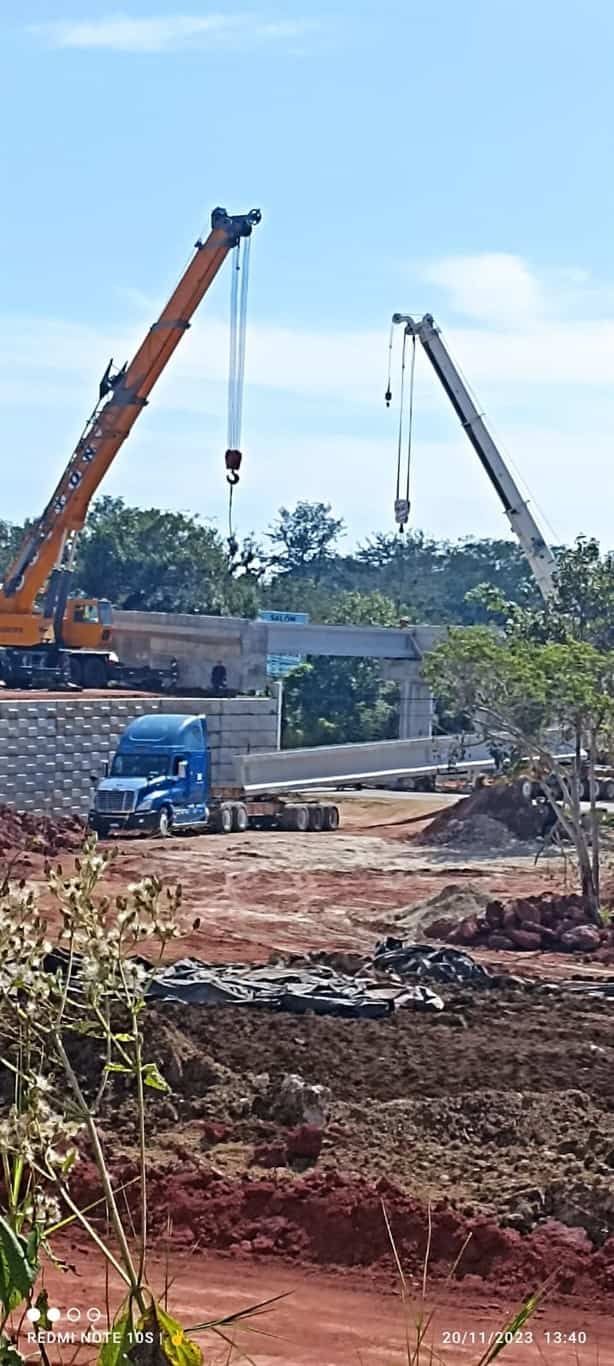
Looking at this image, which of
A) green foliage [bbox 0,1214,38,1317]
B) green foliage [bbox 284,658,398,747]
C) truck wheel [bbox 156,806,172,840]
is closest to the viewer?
green foliage [bbox 0,1214,38,1317]

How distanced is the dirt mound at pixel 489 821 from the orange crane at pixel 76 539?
10.1m

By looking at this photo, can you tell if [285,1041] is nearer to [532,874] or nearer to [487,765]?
[532,874]

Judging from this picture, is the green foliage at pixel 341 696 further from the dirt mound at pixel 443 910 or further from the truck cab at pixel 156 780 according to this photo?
the dirt mound at pixel 443 910

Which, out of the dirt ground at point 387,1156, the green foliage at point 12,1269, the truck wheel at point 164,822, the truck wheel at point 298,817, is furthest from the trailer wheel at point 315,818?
the green foliage at point 12,1269

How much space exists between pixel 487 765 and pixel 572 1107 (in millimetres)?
40877

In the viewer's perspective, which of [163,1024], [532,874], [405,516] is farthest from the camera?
[405,516]

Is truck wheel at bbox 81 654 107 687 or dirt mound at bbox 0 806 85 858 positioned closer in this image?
dirt mound at bbox 0 806 85 858

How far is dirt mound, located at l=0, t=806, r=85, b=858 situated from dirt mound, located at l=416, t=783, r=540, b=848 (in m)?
8.61

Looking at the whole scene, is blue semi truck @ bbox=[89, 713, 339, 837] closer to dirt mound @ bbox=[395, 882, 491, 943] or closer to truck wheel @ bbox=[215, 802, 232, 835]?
truck wheel @ bbox=[215, 802, 232, 835]

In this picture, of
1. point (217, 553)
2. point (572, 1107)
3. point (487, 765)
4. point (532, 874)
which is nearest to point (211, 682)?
point (487, 765)

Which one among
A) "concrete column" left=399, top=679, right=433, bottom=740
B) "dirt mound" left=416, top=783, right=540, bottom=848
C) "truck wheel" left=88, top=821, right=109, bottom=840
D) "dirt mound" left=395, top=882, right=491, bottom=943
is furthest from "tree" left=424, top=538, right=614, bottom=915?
"concrete column" left=399, top=679, right=433, bottom=740

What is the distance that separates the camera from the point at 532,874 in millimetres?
33438

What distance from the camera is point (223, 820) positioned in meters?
39.6

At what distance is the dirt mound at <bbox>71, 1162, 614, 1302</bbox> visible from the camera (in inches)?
406
